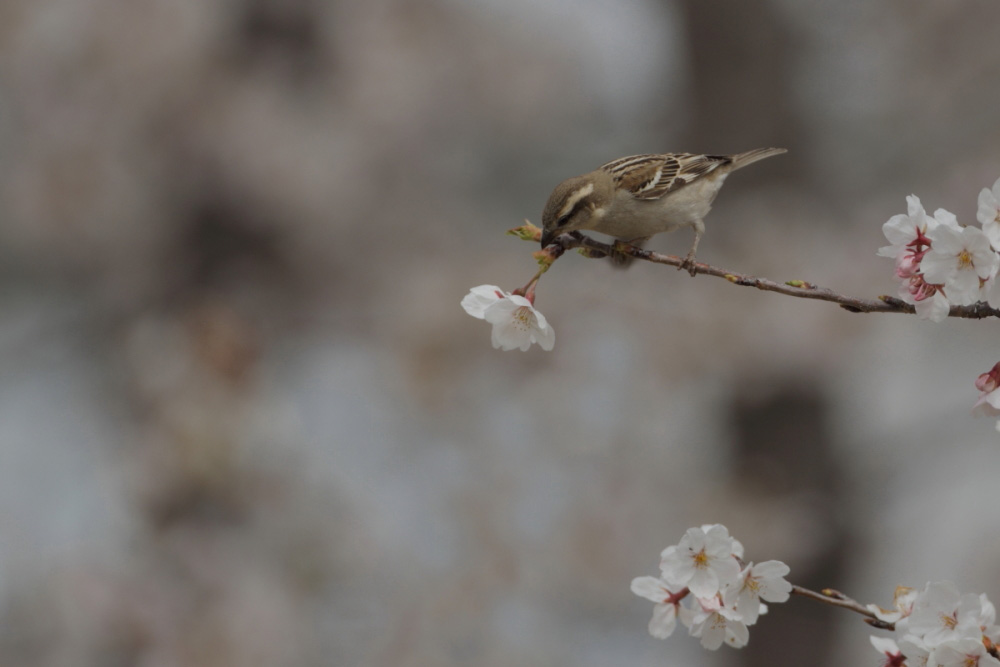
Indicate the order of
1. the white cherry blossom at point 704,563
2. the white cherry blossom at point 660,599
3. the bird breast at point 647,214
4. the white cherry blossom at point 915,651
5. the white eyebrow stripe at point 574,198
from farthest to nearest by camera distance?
the bird breast at point 647,214 < the white eyebrow stripe at point 574,198 < the white cherry blossom at point 660,599 < the white cherry blossom at point 704,563 < the white cherry blossom at point 915,651

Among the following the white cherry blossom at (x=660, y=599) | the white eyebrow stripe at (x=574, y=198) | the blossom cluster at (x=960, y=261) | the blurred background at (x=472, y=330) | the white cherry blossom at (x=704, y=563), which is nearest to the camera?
the blossom cluster at (x=960, y=261)

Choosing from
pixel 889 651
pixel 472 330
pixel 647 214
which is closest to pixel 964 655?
pixel 889 651

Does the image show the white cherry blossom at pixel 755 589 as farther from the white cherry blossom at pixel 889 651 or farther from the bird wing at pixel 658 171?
the bird wing at pixel 658 171

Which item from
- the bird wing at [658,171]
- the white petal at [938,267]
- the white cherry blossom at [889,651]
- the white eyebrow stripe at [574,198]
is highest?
the bird wing at [658,171]

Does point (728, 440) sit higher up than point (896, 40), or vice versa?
point (896, 40)

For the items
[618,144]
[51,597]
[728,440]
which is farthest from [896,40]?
[51,597]

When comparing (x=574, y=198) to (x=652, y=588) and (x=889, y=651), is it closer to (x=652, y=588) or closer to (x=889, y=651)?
(x=652, y=588)

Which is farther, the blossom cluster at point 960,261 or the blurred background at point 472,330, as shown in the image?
the blurred background at point 472,330

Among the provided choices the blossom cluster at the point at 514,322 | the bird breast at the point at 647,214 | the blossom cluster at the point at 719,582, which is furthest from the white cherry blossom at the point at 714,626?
the bird breast at the point at 647,214

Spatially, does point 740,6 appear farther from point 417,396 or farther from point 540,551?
point 540,551
